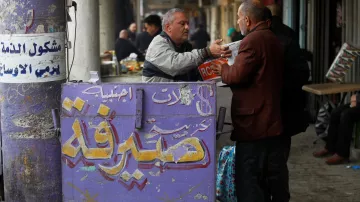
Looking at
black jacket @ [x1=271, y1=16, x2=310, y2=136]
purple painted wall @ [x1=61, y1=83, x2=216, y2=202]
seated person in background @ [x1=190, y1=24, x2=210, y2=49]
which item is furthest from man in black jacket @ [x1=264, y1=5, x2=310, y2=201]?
seated person in background @ [x1=190, y1=24, x2=210, y2=49]

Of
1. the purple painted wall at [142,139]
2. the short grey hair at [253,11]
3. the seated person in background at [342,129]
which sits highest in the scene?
the short grey hair at [253,11]

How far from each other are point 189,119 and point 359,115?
14.0 ft

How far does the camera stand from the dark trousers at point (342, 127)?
8430mm

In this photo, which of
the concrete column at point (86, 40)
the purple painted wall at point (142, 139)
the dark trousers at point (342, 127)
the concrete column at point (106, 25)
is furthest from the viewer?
the concrete column at point (106, 25)

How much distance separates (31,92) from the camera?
5.30 meters

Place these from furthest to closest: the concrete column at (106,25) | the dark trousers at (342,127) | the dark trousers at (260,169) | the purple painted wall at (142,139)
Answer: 1. the concrete column at (106,25)
2. the dark trousers at (342,127)
3. the dark trousers at (260,169)
4. the purple painted wall at (142,139)

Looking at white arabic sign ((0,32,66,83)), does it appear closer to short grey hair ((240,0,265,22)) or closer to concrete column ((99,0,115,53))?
short grey hair ((240,0,265,22))

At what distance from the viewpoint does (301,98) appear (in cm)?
555

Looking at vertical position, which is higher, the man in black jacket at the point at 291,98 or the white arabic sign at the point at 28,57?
the white arabic sign at the point at 28,57

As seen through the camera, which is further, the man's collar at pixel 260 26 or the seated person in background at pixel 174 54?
the man's collar at pixel 260 26

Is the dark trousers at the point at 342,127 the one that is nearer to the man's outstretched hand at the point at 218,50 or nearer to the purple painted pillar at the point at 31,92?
the man's outstretched hand at the point at 218,50

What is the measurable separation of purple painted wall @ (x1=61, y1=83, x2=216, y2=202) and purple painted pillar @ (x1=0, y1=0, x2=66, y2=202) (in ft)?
1.96

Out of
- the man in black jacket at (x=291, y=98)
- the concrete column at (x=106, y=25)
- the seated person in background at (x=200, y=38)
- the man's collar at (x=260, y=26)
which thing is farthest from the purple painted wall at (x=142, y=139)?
the seated person in background at (x=200, y=38)

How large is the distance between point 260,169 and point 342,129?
342 cm
